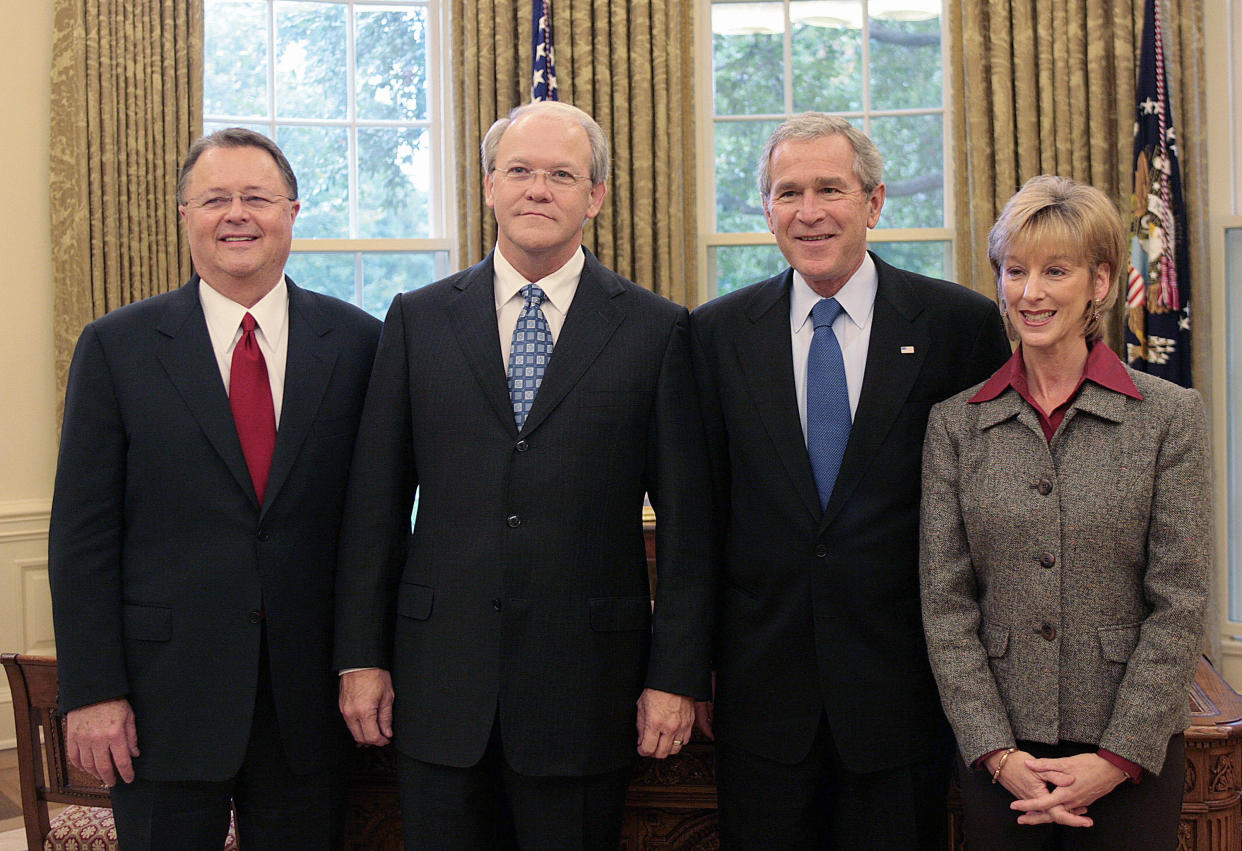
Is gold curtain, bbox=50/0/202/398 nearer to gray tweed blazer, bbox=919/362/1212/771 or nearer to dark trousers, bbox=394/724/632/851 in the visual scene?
dark trousers, bbox=394/724/632/851

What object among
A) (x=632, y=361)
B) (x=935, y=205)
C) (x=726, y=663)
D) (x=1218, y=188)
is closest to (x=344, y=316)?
(x=632, y=361)

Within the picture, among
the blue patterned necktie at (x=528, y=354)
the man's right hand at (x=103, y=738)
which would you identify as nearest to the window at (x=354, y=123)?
the blue patterned necktie at (x=528, y=354)

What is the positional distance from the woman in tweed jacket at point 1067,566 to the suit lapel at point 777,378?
0.23 m

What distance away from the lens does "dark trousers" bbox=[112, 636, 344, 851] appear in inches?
72.5

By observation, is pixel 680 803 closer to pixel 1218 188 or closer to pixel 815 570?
pixel 815 570

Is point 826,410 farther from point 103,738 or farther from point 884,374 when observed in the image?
point 103,738

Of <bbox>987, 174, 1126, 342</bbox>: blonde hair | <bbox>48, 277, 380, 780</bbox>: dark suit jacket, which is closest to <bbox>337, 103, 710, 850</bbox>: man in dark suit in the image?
<bbox>48, 277, 380, 780</bbox>: dark suit jacket

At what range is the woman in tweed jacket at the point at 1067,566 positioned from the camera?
61.8 inches

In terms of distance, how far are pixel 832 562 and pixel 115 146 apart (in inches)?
157

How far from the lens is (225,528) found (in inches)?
73.9

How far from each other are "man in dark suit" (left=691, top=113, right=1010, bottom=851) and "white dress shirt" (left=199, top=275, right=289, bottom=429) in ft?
2.64

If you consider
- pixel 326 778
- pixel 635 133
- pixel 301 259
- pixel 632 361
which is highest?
pixel 635 133

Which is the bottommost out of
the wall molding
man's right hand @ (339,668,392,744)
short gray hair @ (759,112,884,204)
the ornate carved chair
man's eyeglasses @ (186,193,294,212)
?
the ornate carved chair

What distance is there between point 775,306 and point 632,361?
0.31 meters
